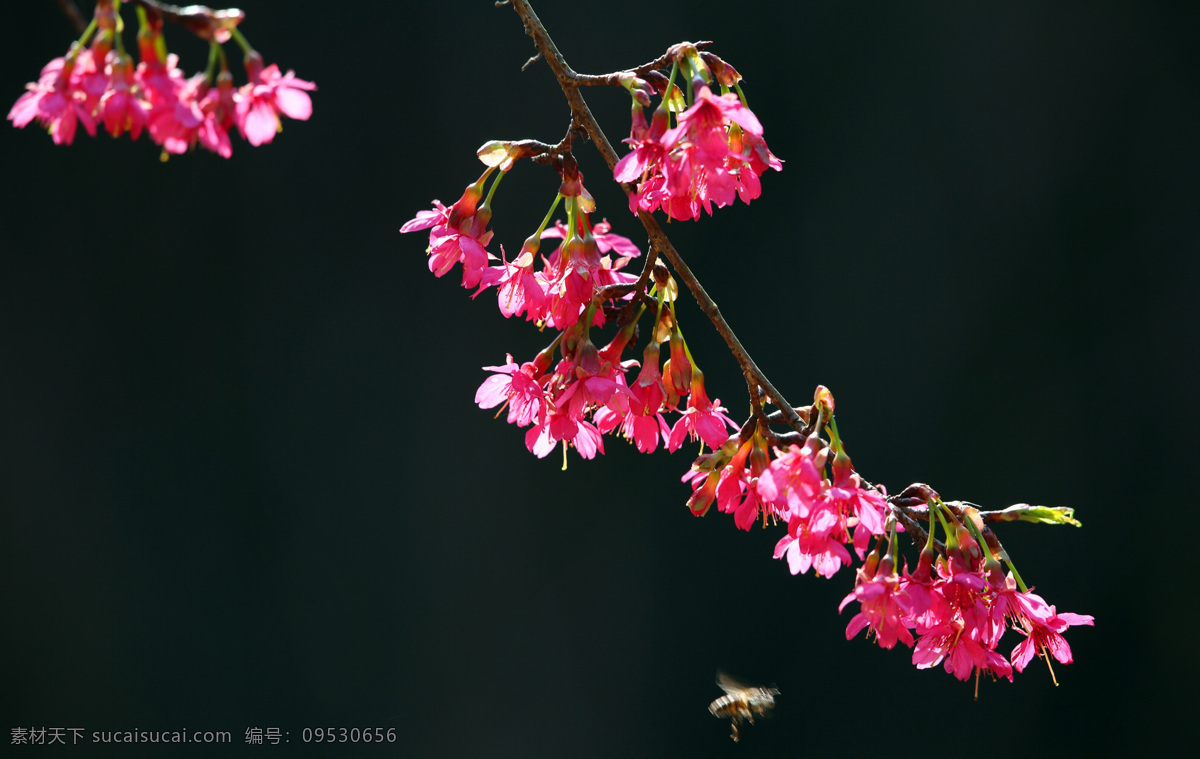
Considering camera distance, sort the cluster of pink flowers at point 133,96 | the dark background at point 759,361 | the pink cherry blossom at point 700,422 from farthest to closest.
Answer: the dark background at point 759,361, the pink cherry blossom at point 700,422, the cluster of pink flowers at point 133,96

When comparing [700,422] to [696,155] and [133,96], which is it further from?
[133,96]

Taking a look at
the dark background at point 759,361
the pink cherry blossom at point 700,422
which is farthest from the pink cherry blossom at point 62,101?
the dark background at point 759,361

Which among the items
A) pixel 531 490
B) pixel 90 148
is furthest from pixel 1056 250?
pixel 90 148

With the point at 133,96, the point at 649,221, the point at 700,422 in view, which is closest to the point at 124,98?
the point at 133,96

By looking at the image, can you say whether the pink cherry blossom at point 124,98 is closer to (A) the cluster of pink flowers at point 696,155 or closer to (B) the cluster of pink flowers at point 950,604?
(A) the cluster of pink flowers at point 696,155

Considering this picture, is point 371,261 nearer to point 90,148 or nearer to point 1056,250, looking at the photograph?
point 90,148

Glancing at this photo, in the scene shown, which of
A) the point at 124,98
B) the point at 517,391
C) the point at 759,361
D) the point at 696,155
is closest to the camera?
the point at 124,98

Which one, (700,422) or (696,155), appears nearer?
(696,155)
